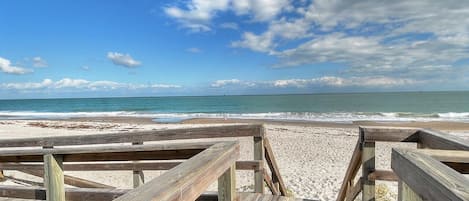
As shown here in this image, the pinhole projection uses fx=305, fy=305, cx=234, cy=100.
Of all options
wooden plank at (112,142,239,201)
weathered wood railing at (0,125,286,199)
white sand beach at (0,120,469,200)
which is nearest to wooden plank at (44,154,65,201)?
wooden plank at (112,142,239,201)

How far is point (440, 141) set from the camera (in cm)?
212

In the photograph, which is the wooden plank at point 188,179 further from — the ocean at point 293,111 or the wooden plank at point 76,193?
the ocean at point 293,111

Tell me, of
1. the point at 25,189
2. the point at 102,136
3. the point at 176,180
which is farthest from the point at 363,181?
the point at 25,189

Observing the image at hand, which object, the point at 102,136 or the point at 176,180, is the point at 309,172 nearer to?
the point at 102,136

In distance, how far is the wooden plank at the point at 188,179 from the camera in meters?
0.95

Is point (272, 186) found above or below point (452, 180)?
below

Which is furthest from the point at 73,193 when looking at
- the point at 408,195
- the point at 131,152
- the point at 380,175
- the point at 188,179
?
the point at 380,175

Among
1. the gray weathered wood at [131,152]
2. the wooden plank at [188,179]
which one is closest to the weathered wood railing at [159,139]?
the gray weathered wood at [131,152]

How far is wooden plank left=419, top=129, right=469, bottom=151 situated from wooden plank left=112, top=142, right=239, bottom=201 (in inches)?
52.5

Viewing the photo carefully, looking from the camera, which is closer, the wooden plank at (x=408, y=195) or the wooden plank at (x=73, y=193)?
the wooden plank at (x=408, y=195)

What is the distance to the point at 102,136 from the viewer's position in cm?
316

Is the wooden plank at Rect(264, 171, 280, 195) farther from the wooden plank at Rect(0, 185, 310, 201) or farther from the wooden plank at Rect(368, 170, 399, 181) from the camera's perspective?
the wooden plank at Rect(0, 185, 310, 201)

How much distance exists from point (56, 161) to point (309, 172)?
6747mm

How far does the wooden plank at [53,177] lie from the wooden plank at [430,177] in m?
1.94
